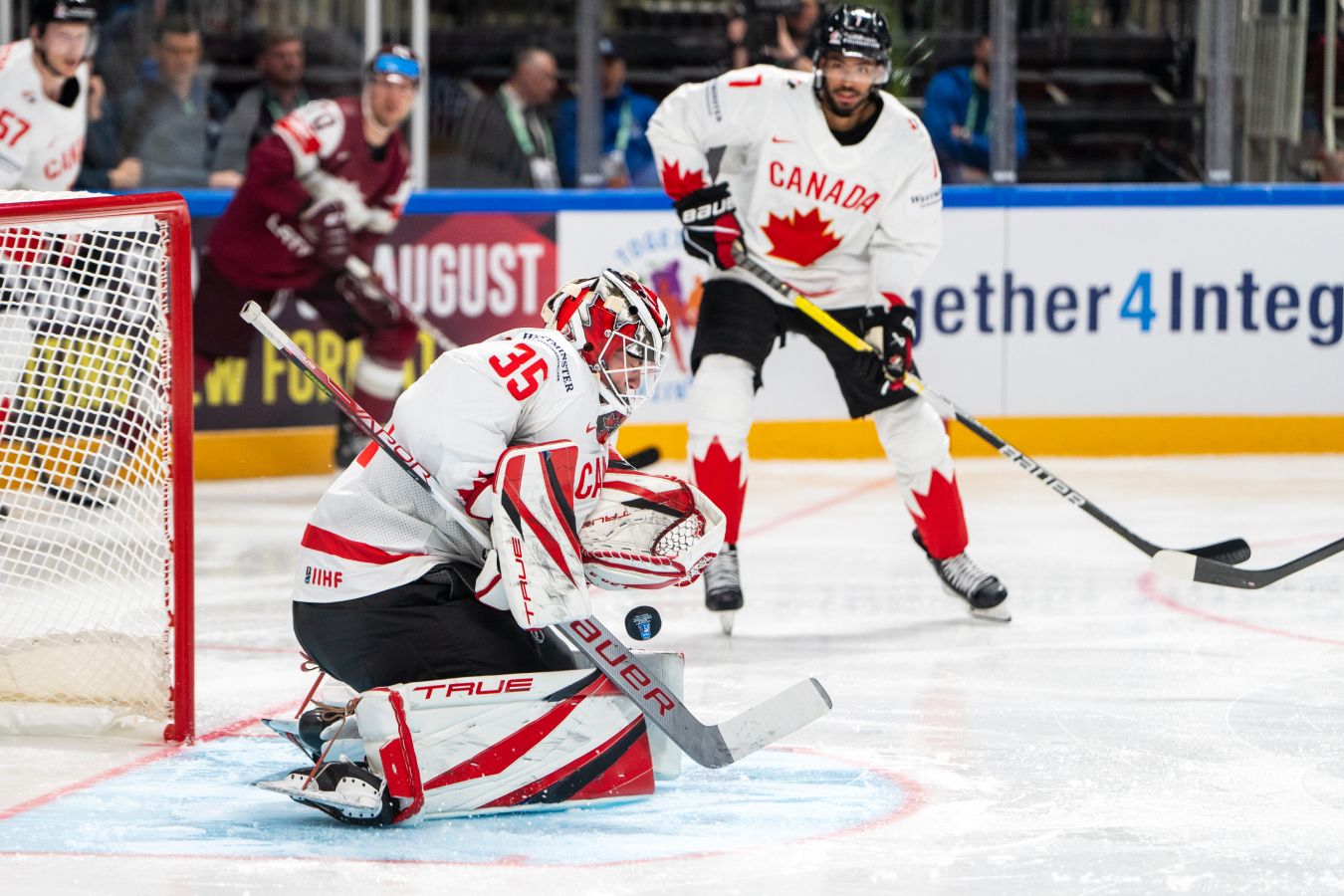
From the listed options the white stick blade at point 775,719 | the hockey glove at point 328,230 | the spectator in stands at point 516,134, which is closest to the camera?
the white stick blade at point 775,719

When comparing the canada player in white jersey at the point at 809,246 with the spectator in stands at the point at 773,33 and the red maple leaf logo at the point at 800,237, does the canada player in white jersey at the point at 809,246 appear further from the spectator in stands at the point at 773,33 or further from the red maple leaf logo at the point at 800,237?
the spectator in stands at the point at 773,33

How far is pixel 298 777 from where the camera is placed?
2.80 metres

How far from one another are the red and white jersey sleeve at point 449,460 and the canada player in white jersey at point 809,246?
1.43m

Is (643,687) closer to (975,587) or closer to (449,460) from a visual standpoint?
(449,460)

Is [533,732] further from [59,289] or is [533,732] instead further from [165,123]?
[165,123]

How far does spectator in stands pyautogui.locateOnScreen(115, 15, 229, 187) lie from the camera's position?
6449mm

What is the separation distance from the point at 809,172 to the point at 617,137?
2.56m

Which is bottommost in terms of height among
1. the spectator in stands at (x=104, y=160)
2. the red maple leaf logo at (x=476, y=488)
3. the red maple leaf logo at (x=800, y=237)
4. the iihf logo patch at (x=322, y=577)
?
the iihf logo patch at (x=322, y=577)

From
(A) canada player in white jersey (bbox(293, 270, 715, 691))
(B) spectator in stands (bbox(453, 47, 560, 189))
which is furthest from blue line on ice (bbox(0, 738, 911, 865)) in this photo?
(B) spectator in stands (bbox(453, 47, 560, 189))

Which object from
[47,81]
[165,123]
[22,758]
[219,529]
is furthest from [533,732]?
[165,123]

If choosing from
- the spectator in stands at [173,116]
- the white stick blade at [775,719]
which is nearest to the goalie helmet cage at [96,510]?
the white stick blade at [775,719]

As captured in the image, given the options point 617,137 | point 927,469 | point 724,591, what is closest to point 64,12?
point 617,137

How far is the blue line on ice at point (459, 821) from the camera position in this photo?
2.66m

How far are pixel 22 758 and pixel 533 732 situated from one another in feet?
2.95
